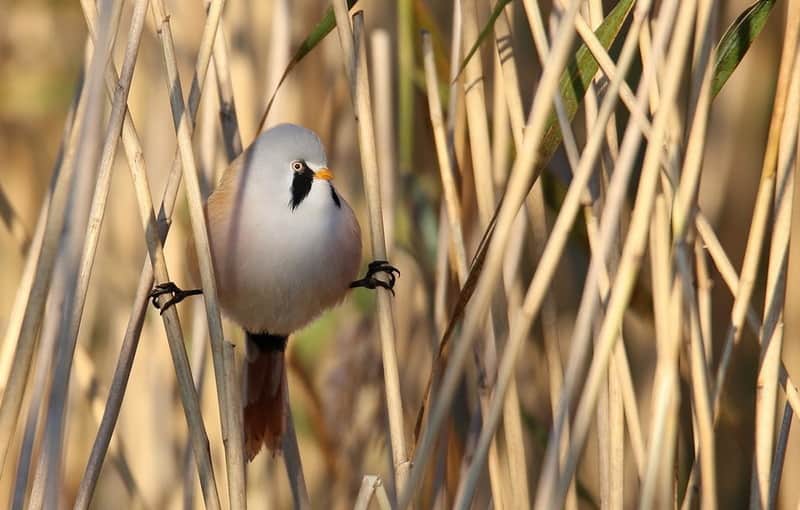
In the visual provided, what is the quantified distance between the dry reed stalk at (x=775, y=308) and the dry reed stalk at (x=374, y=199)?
449 mm

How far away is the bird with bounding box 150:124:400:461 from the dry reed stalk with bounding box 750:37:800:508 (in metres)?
0.50

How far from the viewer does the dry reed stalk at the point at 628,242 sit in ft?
3.56

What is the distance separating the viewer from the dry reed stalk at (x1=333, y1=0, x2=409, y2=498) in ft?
4.25

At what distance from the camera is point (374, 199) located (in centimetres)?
134

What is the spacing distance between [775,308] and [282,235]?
0.68m

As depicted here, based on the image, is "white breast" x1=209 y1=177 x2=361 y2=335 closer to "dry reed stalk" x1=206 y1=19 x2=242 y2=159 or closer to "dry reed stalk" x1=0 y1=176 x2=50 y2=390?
"dry reed stalk" x1=206 y1=19 x2=242 y2=159

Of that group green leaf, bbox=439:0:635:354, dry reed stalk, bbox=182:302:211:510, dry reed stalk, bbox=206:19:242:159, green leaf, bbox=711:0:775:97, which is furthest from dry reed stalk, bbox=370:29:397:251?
green leaf, bbox=711:0:775:97

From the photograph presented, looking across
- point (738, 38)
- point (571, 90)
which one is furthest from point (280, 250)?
point (738, 38)

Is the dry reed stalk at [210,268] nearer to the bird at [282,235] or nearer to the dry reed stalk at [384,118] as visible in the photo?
the bird at [282,235]

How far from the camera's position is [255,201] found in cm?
152

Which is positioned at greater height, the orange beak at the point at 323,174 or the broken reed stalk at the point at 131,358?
the orange beak at the point at 323,174

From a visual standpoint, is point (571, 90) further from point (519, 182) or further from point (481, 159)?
point (519, 182)

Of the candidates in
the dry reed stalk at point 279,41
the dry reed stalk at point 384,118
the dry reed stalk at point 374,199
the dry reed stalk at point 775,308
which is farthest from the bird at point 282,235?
the dry reed stalk at point 775,308

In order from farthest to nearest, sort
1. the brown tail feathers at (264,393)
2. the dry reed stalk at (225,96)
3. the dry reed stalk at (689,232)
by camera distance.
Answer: the brown tail feathers at (264,393)
the dry reed stalk at (225,96)
the dry reed stalk at (689,232)
